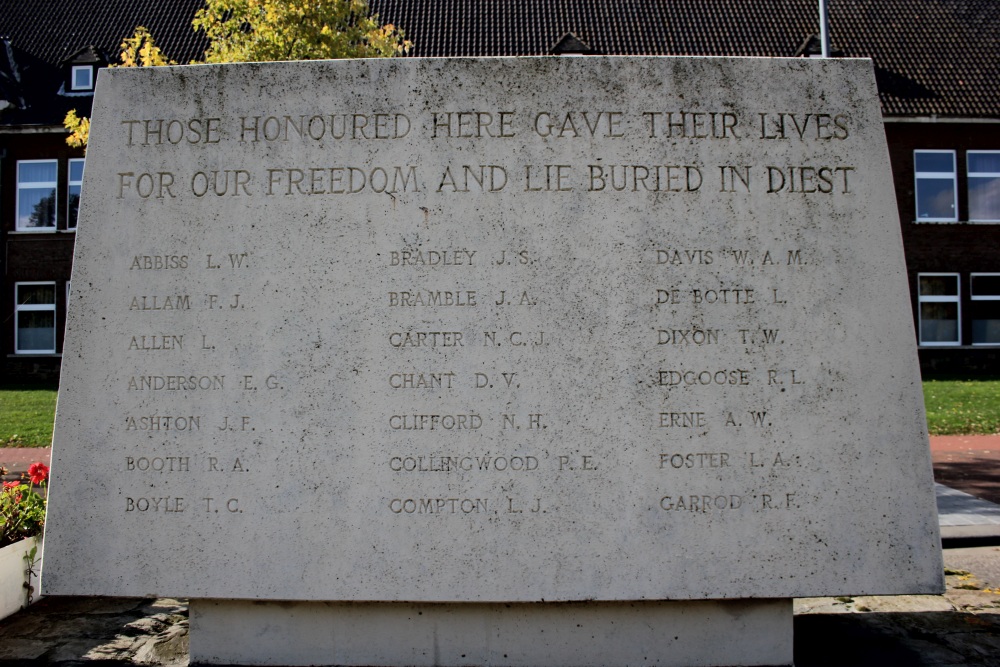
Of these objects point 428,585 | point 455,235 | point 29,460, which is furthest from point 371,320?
point 29,460

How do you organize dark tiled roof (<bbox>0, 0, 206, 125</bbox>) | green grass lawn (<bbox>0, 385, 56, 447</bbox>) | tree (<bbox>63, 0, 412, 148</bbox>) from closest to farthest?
tree (<bbox>63, 0, 412, 148</bbox>), green grass lawn (<bbox>0, 385, 56, 447</bbox>), dark tiled roof (<bbox>0, 0, 206, 125</bbox>)

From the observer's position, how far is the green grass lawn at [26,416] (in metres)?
11.6

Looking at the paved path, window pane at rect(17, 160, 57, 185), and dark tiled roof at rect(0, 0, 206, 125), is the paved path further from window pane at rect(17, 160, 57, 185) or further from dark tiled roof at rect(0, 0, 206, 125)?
window pane at rect(17, 160, 57, 185)

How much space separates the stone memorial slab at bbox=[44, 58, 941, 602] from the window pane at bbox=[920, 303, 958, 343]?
21553 mm

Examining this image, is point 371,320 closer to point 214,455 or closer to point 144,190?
point 214,455

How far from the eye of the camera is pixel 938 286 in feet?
72.8

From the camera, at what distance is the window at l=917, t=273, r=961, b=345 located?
2209 cm

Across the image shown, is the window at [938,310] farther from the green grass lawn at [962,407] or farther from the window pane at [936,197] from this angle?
the green grass lawn at [962,407]

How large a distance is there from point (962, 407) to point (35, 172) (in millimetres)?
24788

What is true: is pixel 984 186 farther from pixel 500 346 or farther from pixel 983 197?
pixel 500 346

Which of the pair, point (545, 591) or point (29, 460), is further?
point (29, 460)

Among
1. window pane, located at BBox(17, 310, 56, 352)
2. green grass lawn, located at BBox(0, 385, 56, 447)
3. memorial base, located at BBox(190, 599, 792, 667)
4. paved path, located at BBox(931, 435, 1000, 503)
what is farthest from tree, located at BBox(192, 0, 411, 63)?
window pane, located at BBox(17, 310, 56, 352)

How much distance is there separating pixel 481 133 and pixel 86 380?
86.2 inches

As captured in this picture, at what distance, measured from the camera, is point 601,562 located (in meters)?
3.38
